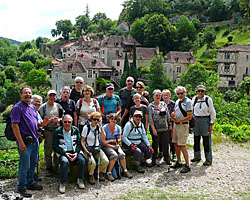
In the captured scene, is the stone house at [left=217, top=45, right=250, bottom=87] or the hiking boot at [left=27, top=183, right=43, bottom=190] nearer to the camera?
the hiking boot at [left=27, top=183, right=43, bottom=190]

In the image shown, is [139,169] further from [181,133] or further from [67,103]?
[67,103]

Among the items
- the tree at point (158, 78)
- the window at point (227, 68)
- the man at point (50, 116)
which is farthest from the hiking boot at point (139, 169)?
the window at point (227, 68)

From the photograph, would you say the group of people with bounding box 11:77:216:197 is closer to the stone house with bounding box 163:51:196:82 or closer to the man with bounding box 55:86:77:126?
the man with bounding box 55:86:77:126

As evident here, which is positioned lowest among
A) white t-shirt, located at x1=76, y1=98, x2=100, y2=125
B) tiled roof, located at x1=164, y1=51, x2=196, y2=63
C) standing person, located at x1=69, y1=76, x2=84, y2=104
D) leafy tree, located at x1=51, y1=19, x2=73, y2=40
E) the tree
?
the tree

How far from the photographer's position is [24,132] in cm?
609

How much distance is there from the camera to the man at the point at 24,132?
5952 mm

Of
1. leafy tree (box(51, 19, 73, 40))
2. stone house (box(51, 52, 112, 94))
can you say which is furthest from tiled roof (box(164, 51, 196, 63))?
leafy tree (box(51, 19, 73, 40))

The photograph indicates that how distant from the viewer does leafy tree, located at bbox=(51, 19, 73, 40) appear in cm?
10306

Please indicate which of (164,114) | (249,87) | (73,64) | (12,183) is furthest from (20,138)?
(73,64)

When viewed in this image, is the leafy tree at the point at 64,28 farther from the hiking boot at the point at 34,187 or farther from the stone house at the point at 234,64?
the hiking boot at the point at 34,187

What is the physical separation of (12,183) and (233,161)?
6240 millimetres

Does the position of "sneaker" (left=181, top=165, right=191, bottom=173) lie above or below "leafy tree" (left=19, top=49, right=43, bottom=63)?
below

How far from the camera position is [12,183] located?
21.8 ft

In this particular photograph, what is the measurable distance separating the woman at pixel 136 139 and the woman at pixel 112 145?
0.28 meters
